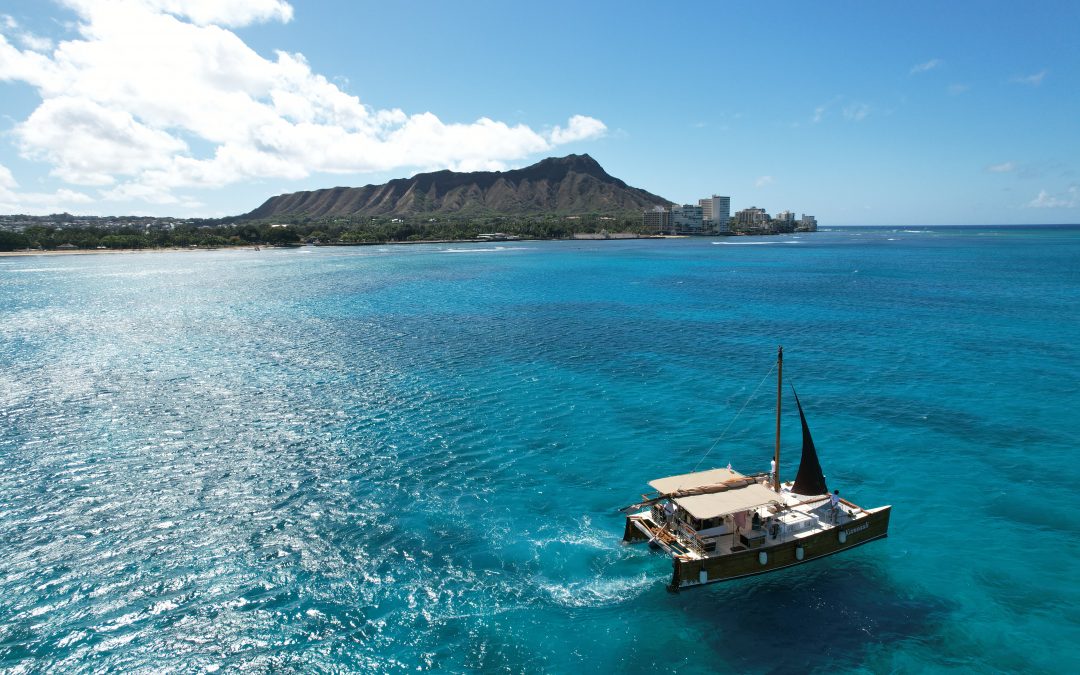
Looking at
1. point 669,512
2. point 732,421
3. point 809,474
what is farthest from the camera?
point 732,421

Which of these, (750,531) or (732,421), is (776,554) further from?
(732,421)

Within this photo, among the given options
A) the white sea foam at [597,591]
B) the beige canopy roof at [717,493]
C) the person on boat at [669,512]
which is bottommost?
the white sea foam at [597,591]

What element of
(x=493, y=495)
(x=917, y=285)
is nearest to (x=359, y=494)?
(x=493, y=495)

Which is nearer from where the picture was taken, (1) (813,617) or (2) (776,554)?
(1) (813,617)

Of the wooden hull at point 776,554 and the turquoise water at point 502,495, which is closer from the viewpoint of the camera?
the turquoise water at point 502,495

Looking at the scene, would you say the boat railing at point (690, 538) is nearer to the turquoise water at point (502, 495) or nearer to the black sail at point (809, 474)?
the turquoise water at point (502, 495)

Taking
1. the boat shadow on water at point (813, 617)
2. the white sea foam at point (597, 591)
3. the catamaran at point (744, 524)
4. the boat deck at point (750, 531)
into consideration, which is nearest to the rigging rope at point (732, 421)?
the catamaran at point (744, 524)

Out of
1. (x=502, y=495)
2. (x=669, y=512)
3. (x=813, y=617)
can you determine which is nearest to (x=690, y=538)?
(x=669, y=512)
